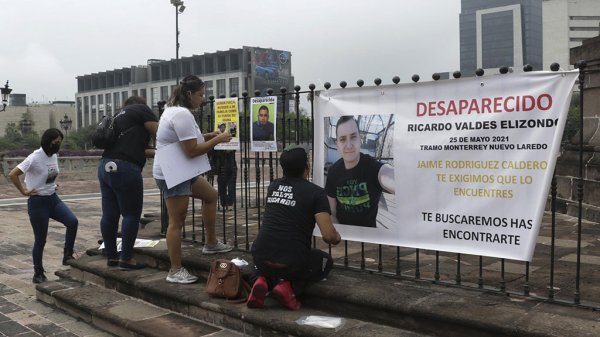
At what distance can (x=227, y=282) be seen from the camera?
4.14m

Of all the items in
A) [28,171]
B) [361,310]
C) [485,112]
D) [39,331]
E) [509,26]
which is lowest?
[39,331]

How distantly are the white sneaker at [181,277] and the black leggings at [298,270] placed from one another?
0.94 meters

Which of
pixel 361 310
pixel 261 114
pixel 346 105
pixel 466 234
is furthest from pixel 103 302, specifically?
pixel 466 234

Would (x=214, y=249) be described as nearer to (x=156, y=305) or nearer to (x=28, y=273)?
(x=156, y=305)

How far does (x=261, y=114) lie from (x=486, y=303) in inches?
100

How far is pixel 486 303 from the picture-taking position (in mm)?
3338

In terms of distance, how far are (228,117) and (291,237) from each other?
1.92 meters

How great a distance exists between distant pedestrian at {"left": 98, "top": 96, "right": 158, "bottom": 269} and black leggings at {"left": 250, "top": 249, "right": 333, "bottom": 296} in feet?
5.42

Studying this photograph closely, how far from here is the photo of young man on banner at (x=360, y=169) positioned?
13.0ft

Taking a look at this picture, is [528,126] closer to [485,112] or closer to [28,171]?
[485,112]

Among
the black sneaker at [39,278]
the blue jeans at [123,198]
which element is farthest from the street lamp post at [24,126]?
the blue jeans at [123,198]

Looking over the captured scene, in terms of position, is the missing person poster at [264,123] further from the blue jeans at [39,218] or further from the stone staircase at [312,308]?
the blue jeans at [39,218]

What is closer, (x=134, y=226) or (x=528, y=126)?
(x=528, y=126)

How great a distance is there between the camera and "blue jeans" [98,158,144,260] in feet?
16.2
